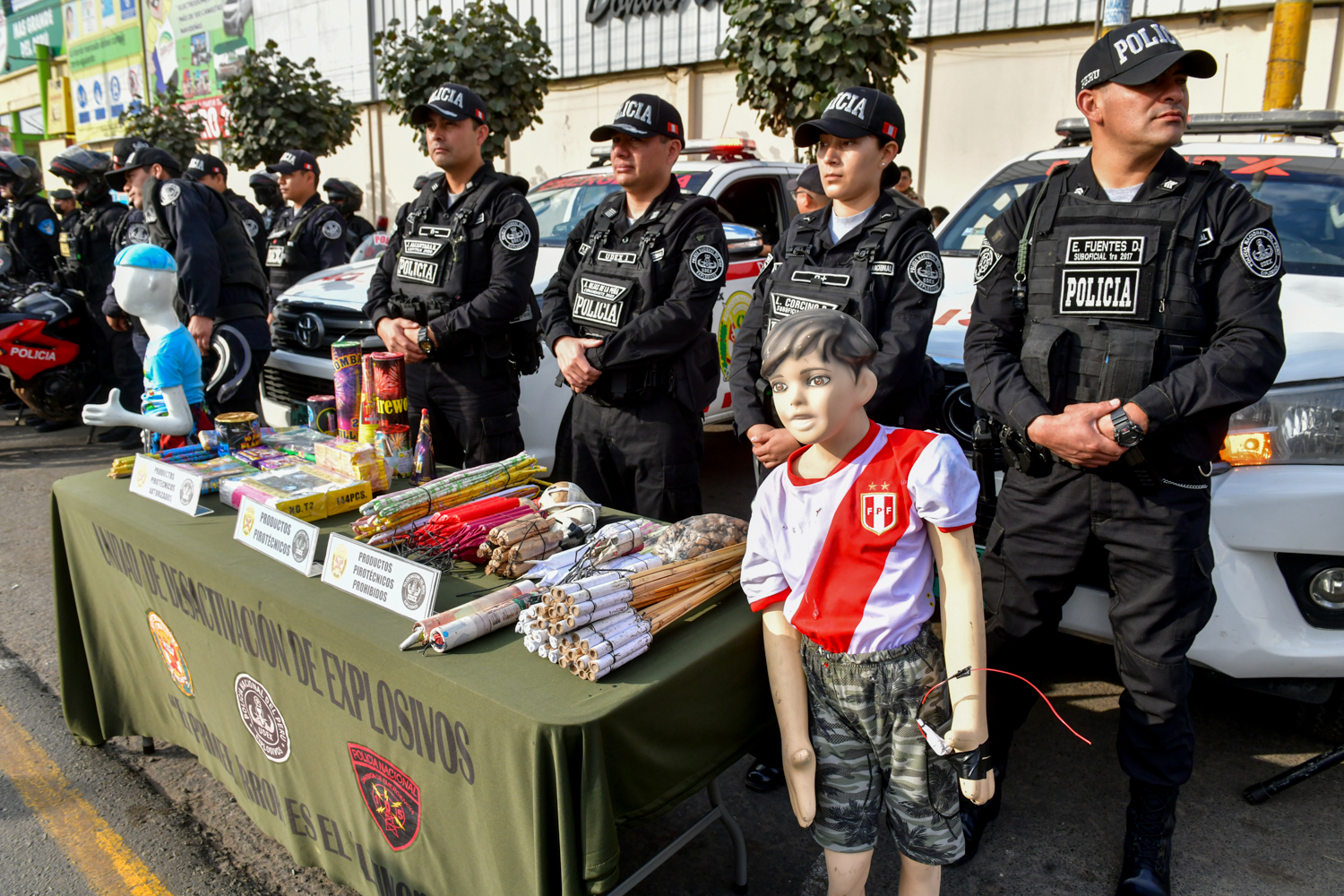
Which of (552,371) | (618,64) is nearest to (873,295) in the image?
(552,371)

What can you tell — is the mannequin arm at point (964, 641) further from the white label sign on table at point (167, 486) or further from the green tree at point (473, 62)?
the green tree at point (473, 62)

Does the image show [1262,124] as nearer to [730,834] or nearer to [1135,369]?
[1135,369]

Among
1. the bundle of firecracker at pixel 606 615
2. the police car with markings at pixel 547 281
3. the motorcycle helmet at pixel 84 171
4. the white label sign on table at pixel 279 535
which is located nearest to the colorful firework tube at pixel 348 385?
the white label sign on table at pixel 279 535

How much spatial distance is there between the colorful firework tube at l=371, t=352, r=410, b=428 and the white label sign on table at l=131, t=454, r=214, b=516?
22.1 inches

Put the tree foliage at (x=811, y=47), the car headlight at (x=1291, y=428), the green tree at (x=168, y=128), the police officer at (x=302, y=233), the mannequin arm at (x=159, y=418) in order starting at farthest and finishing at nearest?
the green tree at (x=168, y=128) < the police officer at (x=302, y=233) < the tree foliage at (x=811, y=47) < the mannequin arm at (x=159, y=418) < the car headlight at (x=1291, y=428)

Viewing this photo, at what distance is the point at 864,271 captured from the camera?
2594 millimetres

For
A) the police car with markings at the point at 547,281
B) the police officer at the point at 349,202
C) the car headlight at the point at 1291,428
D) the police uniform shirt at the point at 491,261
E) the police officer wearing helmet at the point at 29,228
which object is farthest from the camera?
the police officer at the point at 349,202

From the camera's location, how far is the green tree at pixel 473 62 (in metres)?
8.03

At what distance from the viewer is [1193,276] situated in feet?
6.84

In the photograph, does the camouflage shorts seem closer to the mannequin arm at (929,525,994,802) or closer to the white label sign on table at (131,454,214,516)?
the mannequin arm at (929,525,994,802)

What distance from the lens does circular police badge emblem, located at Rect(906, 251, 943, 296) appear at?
2574 mm

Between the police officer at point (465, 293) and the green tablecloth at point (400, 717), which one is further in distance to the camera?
the police officer at point (465, 293)

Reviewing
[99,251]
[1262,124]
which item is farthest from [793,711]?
[99,251]

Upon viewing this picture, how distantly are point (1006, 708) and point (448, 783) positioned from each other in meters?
1.57
